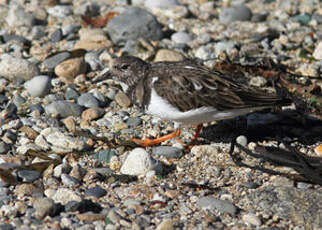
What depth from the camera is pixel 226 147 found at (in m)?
4.93

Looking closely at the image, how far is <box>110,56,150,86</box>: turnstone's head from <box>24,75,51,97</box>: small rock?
2.99 feet

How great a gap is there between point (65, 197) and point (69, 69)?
7.69 ft

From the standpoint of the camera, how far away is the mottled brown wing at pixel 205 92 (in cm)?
463

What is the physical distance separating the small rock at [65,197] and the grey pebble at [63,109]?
1.50m

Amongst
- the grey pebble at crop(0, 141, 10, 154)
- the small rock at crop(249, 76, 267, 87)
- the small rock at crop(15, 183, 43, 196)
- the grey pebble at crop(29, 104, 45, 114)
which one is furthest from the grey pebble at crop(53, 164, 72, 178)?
the small rock at crop(249, 76, 267, 87)

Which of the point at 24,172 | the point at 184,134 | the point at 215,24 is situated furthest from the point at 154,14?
the point at 24,172

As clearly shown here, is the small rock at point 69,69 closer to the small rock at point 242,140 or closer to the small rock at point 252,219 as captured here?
the small rock at point 242,140

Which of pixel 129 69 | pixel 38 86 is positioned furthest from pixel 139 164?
pixel 38 86

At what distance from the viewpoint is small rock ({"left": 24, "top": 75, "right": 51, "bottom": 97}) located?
5711 mm

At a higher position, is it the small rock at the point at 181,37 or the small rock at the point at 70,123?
the small rock at the point at 181,37

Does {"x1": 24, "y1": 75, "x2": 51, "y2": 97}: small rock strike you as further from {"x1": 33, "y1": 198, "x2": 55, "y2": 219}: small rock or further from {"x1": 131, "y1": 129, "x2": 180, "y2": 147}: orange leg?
{"x1": 33, "y1": 198, "x2": 55, "y2": 219}: small rock

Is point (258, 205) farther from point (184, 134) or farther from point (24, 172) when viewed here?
point (24, 172)

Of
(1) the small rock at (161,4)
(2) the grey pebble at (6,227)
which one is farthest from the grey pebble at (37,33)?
(2) the grey pebble at (6,227)

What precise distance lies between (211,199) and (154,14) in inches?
162
